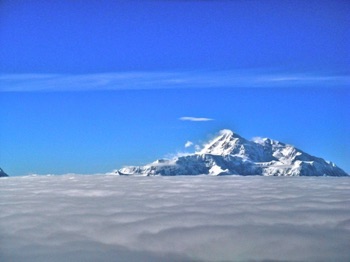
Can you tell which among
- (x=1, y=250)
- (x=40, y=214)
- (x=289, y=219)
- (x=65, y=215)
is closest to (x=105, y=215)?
(x=65, y=215)

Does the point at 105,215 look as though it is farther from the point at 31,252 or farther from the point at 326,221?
the point at 326,221

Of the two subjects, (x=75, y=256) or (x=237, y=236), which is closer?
(x=75, y=256)

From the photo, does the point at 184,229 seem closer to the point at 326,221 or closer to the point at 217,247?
the point at 217,247

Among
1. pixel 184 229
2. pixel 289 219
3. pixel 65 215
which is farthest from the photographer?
pixel 65 215

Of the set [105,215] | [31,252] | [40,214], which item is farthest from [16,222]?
[31,252]

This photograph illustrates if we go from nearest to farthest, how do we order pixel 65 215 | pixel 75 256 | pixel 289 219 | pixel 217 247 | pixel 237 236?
pixel 75 256 < pixel 217 247 < pixel 237 236 < pixel 289 219 < pixel 65 215

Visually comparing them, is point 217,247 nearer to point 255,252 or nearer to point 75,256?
point 255,252

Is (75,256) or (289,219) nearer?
(75,256)

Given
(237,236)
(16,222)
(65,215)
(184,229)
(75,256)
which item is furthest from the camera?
(65,215)

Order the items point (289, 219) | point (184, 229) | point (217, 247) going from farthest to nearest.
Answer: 1. point (289, 219)
2. point (184, 229)
3. point (217, 247)
